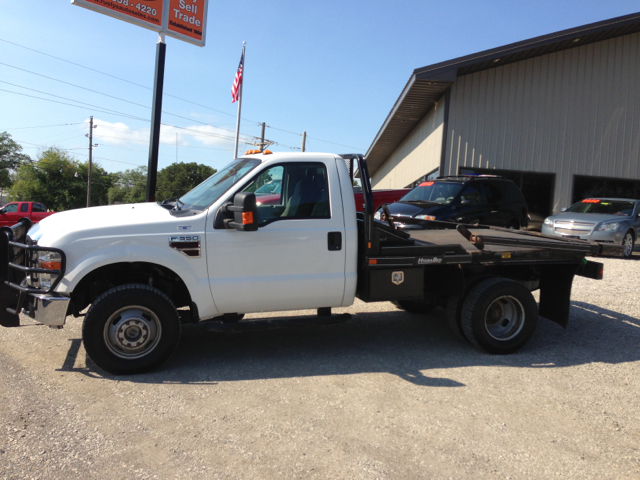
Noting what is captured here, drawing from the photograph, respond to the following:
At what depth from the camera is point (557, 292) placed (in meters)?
6.07

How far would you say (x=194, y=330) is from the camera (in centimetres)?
612

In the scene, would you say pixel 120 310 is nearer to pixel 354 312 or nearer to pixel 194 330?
pixel 194 330

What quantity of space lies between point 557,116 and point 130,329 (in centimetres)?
1875

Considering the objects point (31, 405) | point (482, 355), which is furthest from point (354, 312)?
point (31, 405)

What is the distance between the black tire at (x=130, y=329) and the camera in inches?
174

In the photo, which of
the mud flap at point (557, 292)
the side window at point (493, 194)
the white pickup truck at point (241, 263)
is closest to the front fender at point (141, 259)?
the white pickup truck at point (241, 263)

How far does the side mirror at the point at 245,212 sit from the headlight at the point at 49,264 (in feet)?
4.88

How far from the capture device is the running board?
4.82 metres

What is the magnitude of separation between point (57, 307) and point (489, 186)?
9.88 m

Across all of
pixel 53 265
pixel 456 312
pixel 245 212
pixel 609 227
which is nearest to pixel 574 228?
pixel 609 227

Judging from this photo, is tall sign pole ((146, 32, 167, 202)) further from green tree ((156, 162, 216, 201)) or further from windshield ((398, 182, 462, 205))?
green tree ((156, 162, 216, 201))

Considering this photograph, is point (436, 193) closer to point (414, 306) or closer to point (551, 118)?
point (414, 306)

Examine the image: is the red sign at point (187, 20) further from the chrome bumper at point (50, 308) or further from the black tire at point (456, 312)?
the black tire at point (456, 312)

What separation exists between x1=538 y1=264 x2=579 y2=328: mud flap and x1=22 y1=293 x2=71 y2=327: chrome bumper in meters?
5.19
